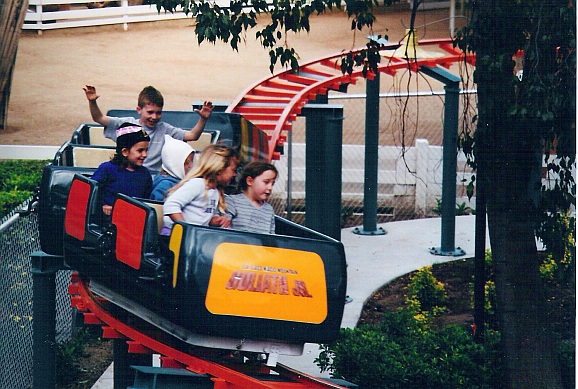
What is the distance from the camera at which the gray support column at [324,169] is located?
829 cm

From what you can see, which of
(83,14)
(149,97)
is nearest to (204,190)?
(149,97)

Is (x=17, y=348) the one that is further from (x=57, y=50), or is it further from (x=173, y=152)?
(x=57, y=50)

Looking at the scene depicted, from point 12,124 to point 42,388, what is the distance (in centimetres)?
936

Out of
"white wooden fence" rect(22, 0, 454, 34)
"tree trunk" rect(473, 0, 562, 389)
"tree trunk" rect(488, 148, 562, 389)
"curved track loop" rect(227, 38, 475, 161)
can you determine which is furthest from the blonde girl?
"white wooden fence" rect(22, 0, 454, 34)

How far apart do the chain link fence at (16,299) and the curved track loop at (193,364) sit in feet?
2.30

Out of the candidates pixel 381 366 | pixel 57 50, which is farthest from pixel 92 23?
pixel 381 366

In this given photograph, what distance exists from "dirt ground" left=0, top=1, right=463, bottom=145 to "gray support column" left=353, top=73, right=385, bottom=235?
5.13 m

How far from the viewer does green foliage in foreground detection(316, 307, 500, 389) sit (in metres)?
5.78

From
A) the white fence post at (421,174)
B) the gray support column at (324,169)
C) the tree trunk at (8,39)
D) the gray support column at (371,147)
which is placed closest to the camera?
the gray support column at (324,169)

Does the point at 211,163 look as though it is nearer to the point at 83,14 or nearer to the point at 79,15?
the point at 79,15

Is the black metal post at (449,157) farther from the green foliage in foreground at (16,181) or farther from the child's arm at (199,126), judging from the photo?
the green foliage in foreground at (16,181)

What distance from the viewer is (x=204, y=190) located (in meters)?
5.16

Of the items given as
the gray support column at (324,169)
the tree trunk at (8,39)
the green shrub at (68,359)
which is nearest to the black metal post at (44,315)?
the green shrub at (68,359)

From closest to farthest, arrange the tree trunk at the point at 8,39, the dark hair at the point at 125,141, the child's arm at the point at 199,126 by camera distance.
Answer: the dark hair at the point at 125,141 → the child's arm at the point at 199,126 → the tree trunk at the point at 8,39
